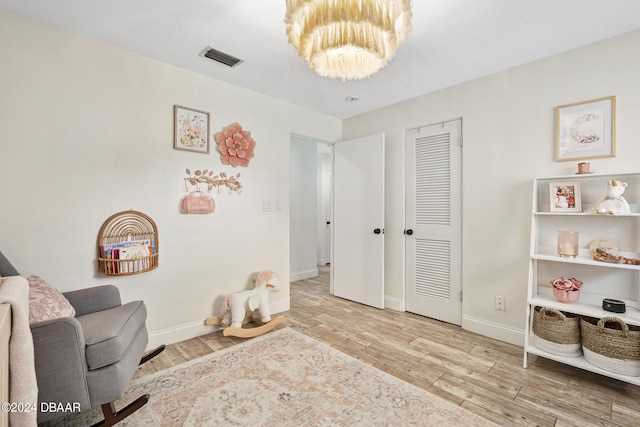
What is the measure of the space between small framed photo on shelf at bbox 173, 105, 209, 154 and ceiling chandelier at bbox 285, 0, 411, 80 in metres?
1.46

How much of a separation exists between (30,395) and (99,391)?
44 centimetres

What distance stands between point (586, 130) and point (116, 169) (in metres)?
3.41

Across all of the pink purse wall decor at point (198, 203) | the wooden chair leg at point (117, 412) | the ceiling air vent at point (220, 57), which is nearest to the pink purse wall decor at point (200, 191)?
the pink purse wall decor at point (198, 203)

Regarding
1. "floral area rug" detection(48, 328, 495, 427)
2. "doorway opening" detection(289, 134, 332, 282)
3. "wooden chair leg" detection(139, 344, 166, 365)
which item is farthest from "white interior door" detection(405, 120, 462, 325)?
"wooden chair leg" detection(139, 344, 166, 365)

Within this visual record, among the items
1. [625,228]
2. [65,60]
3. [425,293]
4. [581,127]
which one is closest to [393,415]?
[425,293]

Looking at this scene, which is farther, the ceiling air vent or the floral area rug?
the ceiling air vent

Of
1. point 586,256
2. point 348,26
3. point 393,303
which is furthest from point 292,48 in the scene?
point 393,303

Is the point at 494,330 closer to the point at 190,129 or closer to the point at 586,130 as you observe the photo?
the point at 586,130

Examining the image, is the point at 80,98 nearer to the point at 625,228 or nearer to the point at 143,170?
the point at 143,170

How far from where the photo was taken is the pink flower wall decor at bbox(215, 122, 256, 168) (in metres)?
2.65

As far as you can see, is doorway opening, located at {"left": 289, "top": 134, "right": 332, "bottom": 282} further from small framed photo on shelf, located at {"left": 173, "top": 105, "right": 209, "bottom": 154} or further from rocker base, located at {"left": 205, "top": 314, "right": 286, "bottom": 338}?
small framed photo on shelf, located at {"left": 173, "top": 105, "right": 209, "bottom": 154}

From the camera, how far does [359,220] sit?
11.3ft

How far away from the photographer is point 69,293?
5.82ft

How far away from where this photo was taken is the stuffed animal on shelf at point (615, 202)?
178 cm
